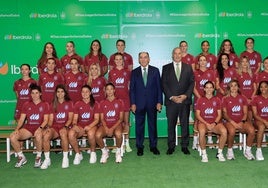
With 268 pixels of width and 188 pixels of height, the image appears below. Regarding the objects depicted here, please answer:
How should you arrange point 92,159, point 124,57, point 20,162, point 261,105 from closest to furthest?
1. point 20,162
2. point 92,159
3. point 261,105
4. point 124,57

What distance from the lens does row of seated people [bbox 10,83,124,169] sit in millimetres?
5355

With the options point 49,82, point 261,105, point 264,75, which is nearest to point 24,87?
point 49,82

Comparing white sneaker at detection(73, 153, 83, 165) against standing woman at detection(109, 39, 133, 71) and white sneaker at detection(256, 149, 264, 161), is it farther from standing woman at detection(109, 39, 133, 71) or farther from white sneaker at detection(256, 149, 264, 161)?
white sneaker at detection(256, 149, 264, 161)

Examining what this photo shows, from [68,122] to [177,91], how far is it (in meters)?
1.70

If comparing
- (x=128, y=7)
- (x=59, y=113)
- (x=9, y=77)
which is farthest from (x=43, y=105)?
(x=128, y=7)

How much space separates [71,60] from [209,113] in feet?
7.60

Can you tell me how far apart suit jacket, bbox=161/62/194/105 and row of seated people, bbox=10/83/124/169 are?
2.50ft

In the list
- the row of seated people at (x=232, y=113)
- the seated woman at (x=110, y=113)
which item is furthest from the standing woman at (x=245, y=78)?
the seated woman at (x=110, y=113)

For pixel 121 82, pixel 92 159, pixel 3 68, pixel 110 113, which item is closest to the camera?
pixel 92 159

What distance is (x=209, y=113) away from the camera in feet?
18.8

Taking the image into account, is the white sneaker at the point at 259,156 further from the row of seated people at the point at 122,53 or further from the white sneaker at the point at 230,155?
the row of seated people at the point at 122,53

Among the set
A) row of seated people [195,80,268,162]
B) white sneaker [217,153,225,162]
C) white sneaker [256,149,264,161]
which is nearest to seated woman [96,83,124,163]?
row of seated people [195,80,268,162]

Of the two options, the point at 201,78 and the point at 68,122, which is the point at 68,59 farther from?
the point at 201,78

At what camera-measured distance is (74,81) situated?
20.3ft
